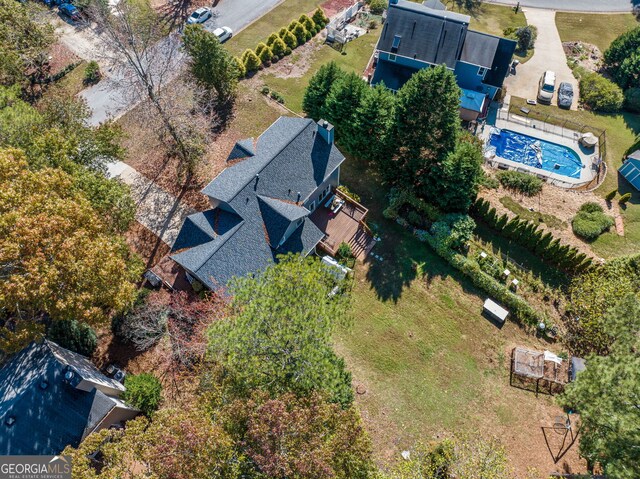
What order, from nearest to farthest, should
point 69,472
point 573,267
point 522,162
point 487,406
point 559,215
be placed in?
point 69,472 < point 487,406 < point 573,267 < point 559,215 < point 522,162

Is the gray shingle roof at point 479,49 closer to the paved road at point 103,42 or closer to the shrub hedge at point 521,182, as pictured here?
the shrub hedge at point 521,182

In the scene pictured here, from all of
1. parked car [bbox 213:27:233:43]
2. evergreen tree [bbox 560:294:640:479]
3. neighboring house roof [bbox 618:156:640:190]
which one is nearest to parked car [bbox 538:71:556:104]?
neighboring house roof [bbox 618:156:640:190]

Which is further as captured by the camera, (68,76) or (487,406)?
(68,76)

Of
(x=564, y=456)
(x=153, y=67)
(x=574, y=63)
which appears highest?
(x=574, y=63)

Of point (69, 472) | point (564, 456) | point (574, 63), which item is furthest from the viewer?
point (574, 63)

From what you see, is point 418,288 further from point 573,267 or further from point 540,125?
point 540,125

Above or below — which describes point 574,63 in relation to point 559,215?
above

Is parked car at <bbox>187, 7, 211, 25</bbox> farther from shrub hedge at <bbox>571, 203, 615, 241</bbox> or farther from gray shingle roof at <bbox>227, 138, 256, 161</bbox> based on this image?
shrub hedge at <bbox>571, 203, 615, 241</bbox>

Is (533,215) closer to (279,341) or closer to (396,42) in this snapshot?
(396,42)

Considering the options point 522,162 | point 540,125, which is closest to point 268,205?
point 522,162
